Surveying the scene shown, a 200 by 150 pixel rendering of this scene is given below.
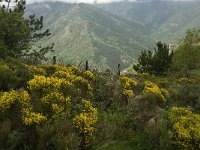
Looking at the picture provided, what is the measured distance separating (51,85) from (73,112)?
144cm

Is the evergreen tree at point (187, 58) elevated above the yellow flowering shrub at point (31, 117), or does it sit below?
below

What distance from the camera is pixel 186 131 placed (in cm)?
1234

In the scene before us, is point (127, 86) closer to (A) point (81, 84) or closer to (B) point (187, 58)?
(A) point (81, 84)

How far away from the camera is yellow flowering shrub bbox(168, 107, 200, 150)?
1212cm

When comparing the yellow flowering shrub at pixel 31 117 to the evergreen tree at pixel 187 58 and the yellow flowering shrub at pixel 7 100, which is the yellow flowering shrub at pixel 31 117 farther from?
the evergreen tree at pixel 187 58

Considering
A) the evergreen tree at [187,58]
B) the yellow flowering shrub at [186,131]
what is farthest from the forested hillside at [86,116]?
the evergreen tree at [187,58]

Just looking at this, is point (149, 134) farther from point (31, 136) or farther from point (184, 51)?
point (184, 51)

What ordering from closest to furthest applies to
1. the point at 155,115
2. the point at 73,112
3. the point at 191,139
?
the point at 191,139, the point at 73,112, the point at 155,115

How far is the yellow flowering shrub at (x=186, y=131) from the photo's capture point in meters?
12.1

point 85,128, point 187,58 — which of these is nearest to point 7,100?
point 85,128

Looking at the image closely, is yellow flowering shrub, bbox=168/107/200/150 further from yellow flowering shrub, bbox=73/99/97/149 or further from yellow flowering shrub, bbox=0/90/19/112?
yellow flowering shrub, bbox=0/90/19/112

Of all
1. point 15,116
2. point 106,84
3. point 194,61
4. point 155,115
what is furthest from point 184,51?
point 15,116

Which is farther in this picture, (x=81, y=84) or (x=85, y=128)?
(x=81, y=84)

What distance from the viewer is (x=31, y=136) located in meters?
11.4
